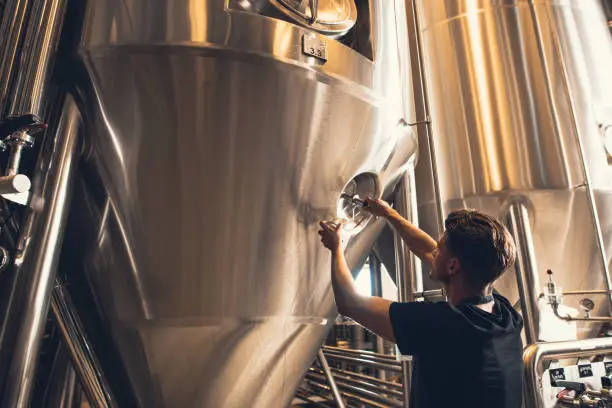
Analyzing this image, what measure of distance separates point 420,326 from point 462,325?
0.26 feet

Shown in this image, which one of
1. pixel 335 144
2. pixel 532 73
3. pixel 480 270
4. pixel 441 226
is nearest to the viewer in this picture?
pixel 480 270

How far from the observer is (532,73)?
2.38 meters

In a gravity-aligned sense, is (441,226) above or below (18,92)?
below

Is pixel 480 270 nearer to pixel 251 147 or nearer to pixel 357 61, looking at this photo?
pixel 251 147

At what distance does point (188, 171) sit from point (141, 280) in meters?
0.32

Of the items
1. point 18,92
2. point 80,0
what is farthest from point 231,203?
point 80,0

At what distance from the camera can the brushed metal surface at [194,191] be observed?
1324mm

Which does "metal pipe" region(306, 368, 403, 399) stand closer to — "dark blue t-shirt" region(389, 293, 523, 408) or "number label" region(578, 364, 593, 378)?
"number label" region(578, 364, 593, 378)

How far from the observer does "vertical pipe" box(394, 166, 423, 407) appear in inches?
66.4

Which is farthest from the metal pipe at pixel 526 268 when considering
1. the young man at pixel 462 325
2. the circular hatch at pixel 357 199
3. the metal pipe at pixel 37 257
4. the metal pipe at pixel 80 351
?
the metal pipe at pixel 37 257

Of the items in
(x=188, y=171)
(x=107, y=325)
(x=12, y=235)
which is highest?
(x=188, y=171)

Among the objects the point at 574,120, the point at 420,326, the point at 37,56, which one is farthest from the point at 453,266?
the point at 574,120

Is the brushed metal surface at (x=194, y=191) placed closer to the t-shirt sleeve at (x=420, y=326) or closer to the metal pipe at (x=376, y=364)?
the t-shirt sleeve at (x=420, y=326)

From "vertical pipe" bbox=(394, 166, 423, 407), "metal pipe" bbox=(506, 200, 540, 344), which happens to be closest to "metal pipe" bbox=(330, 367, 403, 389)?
"vertical pipe" bbox=(394, 166, 423, 407)
